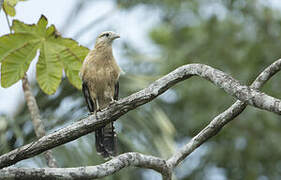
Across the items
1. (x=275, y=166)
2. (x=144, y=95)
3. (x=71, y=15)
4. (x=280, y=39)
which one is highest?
(x=144, y=95)

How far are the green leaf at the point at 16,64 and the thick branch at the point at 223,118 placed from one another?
58.2 inches

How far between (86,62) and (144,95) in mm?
1914

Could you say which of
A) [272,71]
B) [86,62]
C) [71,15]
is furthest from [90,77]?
[71,15]

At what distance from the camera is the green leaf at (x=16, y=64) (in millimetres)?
4012

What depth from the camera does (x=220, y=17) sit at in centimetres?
1043

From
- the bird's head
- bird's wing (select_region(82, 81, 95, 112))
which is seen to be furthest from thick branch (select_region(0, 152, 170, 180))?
the bird's head

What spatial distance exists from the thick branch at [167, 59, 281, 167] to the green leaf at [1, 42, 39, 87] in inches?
58.2

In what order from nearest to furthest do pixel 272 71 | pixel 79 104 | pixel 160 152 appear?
pixel 272 71 < pixel 160 152 < pixel 79 104

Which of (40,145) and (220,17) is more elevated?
(40,145)

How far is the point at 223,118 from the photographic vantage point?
3.47 meters

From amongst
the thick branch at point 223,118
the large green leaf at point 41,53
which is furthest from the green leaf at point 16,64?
the thick branch at point 223,118

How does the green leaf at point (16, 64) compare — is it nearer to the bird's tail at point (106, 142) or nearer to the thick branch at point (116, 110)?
the thick branch at point (116, 110)

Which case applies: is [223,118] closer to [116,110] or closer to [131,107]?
[131,107]

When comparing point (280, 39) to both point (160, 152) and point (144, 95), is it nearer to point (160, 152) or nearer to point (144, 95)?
point (160, 152)
